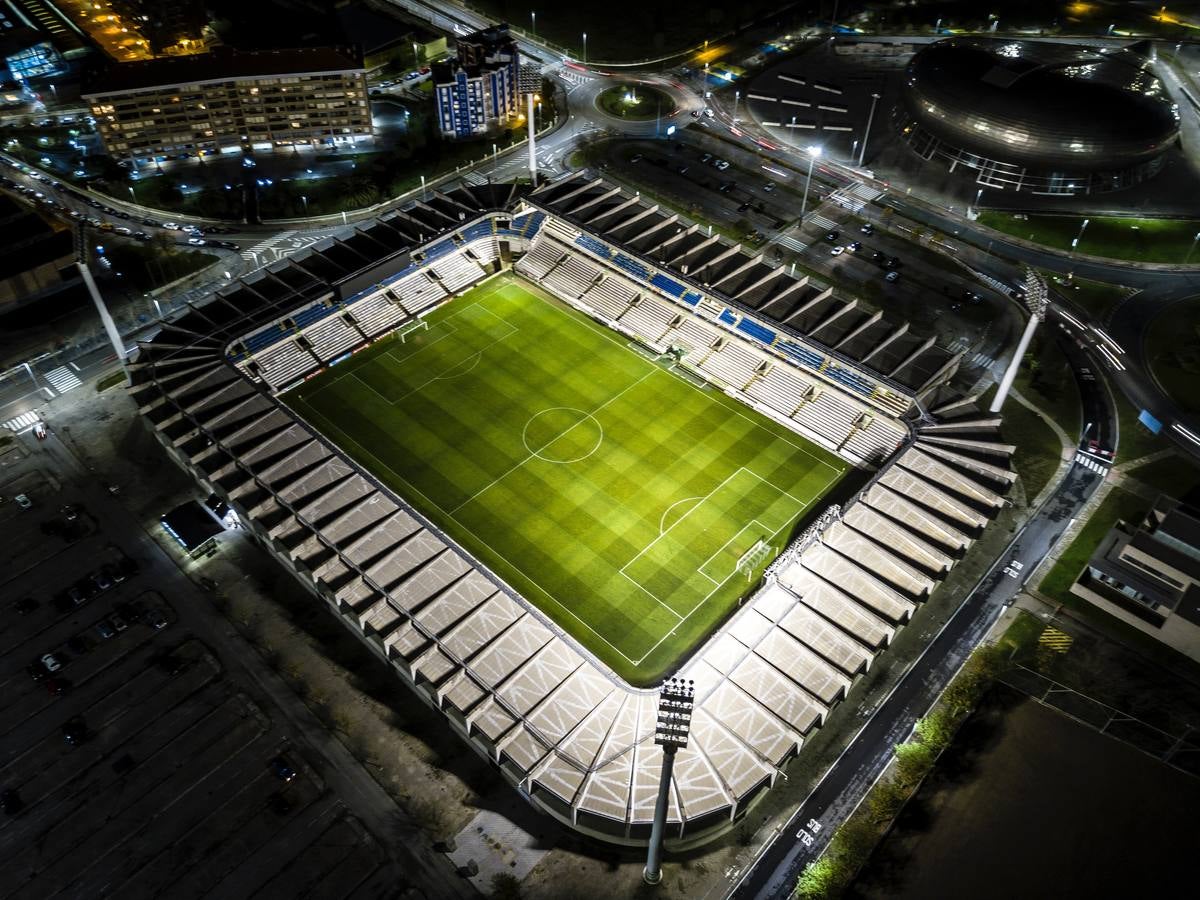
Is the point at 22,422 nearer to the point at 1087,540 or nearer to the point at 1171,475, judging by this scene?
the point at 1087,540

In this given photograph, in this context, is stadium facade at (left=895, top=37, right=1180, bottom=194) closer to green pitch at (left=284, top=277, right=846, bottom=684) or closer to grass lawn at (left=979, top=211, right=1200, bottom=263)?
grass lawn at (left=979, top=211, right=1200, bottom=263)

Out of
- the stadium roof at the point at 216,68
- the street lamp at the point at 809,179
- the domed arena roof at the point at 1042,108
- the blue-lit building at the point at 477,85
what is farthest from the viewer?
the blue-lit building at the point at 477,85

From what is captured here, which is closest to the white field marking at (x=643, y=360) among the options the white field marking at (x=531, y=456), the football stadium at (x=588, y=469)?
the football stadium at (x=588, y=469)

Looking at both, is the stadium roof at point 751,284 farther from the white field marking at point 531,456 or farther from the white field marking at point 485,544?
the white field marking at point 485,544

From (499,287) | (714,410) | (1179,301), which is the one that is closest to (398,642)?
(714,410)

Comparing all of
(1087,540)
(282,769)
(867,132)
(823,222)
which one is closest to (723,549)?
(1087,540)

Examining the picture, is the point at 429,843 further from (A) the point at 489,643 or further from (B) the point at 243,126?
(B) the point at 243,126
